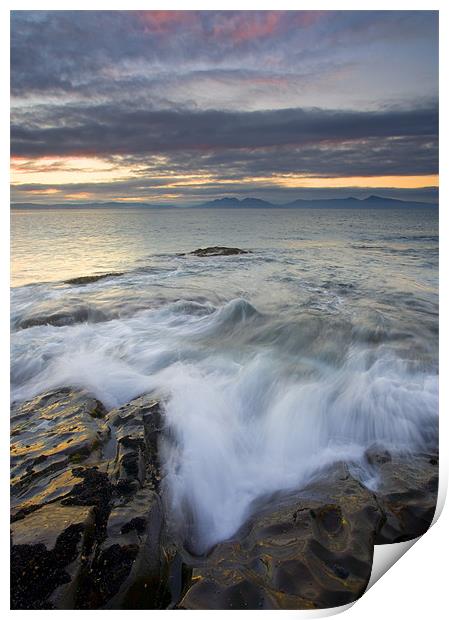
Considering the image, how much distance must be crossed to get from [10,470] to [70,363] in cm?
118

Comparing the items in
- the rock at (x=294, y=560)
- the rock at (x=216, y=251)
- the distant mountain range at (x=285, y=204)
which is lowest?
the rock at (x=294, y=560)

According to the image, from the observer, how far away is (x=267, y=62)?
3.60 metres

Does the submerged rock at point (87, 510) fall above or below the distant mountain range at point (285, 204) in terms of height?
below

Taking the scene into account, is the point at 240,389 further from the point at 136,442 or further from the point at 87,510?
the point at 87,510

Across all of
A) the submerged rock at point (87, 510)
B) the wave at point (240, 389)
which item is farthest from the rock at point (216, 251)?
the submerged rock at point (87, 510)

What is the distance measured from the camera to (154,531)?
2.11 m

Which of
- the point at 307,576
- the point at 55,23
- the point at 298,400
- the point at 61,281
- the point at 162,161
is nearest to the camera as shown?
the point at 307,576

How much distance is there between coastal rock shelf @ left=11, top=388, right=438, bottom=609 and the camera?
1.92 m

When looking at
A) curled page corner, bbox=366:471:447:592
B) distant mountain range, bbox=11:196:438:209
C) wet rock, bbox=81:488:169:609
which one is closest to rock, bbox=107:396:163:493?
Answer: wet rock, bbox=81:488:169:609

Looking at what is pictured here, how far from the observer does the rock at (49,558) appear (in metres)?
1.88

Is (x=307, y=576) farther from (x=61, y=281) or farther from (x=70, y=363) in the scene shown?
(x=61, y=281)

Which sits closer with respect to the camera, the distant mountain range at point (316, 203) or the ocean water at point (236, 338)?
the ocean water at point (236, 338)

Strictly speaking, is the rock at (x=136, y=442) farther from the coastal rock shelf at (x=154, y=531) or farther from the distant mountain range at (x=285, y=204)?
the distant mountain range at (x=285, y=204)
